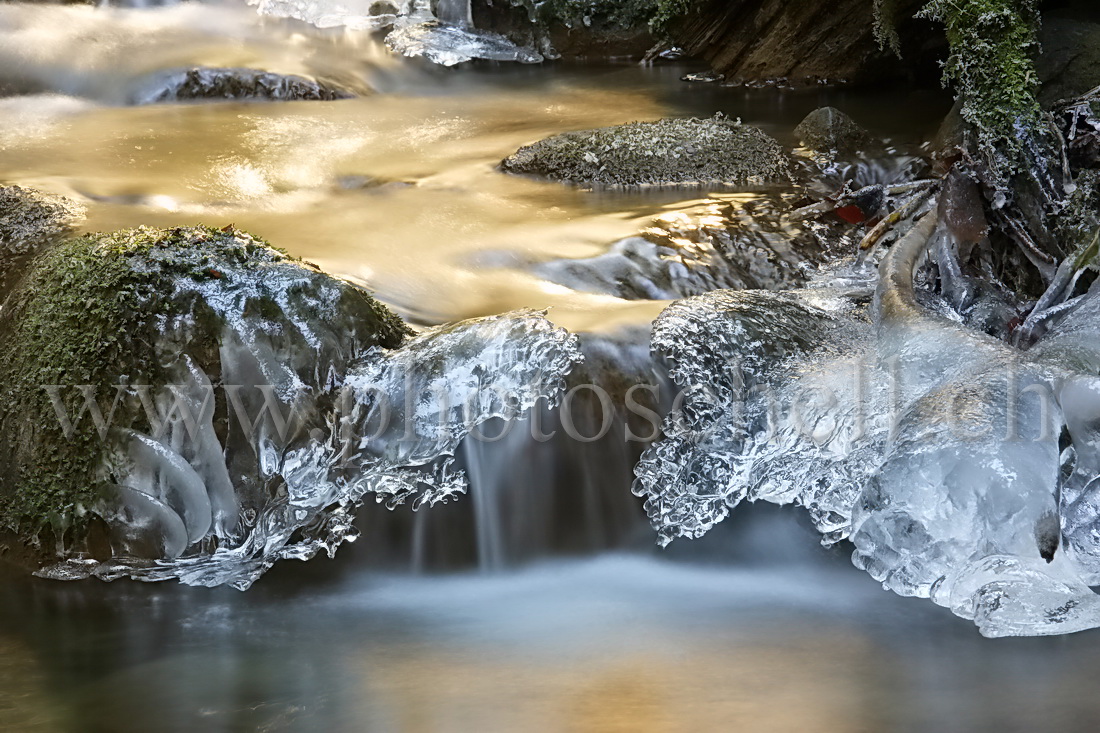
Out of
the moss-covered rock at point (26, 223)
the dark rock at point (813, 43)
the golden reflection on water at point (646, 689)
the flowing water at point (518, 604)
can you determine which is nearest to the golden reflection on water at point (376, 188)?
the flowing water at point (518, 604)

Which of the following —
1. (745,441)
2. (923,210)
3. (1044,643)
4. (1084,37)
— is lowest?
(1044,643)

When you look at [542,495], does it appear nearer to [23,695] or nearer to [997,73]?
[23,695]

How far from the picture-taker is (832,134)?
5684 millimetres

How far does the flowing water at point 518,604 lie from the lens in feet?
7.91

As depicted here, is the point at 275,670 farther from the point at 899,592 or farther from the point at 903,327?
the point at 903,327

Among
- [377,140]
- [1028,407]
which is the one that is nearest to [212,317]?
[1028,407]

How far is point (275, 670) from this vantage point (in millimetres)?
2629

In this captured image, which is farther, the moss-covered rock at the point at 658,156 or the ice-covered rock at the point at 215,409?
the moss-covered rock at the point at 658,156

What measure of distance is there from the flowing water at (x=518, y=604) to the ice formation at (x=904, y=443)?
0.31 feet

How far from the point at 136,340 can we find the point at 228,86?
184 inches

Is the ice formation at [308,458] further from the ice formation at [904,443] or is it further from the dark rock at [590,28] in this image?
the dark rock at [590,28]

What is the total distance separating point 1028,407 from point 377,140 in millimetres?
4512

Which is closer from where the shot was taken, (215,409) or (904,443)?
(904,443)

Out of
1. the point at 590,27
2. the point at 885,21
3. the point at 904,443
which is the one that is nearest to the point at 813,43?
the point at 885,21
